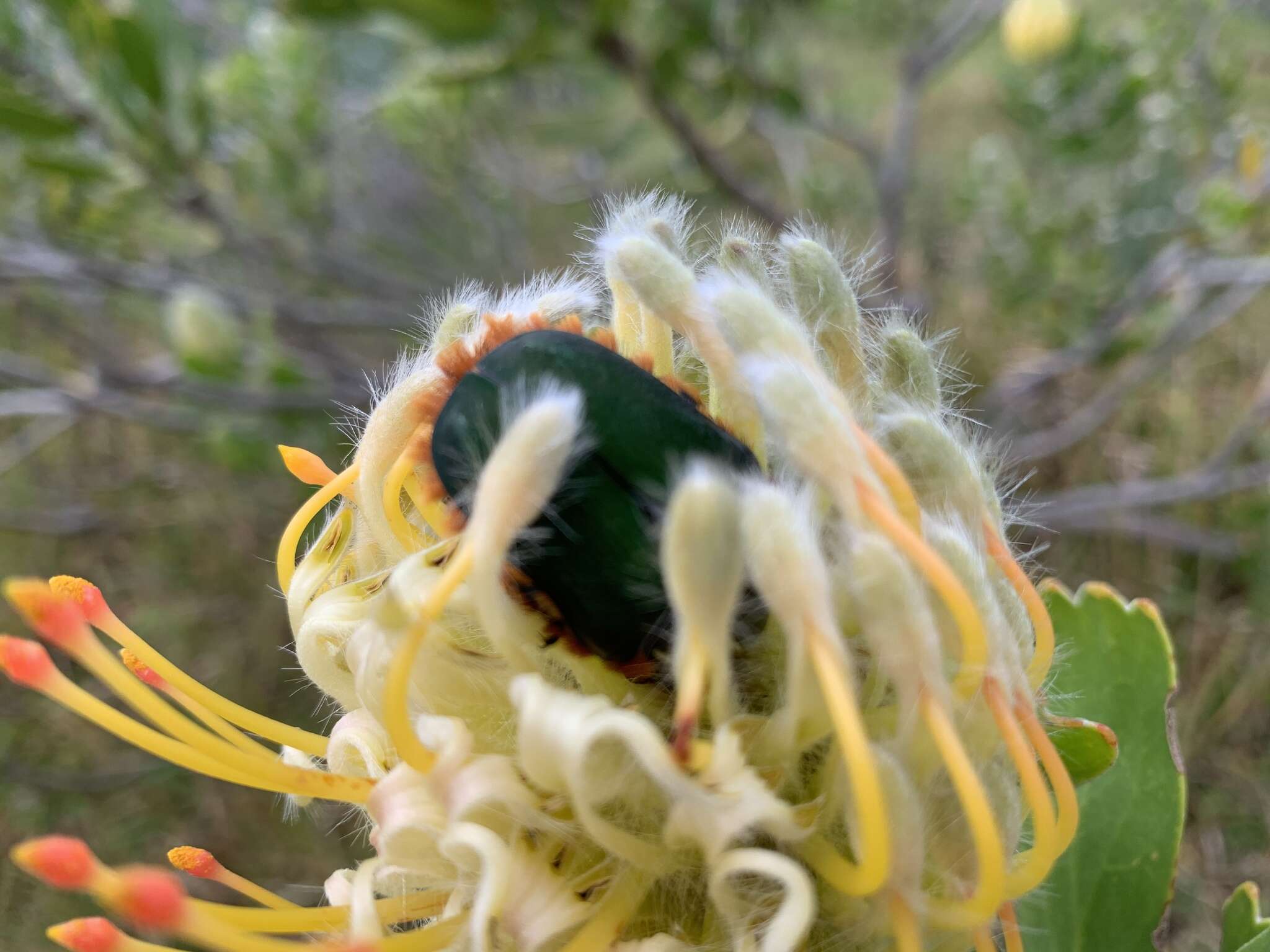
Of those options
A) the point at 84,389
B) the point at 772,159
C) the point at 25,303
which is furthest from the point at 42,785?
the point at 772,159

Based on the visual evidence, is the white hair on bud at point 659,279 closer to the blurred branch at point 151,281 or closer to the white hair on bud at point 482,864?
the white hair on bud at point 482,864

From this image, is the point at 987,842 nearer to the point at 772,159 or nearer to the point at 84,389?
the point at 84,389

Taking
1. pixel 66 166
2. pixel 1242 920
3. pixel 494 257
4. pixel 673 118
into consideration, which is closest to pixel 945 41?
pixel 673 118

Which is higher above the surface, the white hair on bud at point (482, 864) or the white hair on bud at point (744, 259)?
the white hair on bud at point (744, 259)

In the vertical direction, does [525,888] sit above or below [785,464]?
below

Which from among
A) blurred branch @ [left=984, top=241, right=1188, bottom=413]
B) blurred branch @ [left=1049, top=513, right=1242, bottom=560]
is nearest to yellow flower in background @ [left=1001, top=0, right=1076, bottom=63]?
blurred branch @ [left=984, top=241, right=1188, bottom=413]

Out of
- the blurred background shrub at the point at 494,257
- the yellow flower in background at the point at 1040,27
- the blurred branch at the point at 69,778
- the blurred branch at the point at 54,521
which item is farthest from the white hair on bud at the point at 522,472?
the blurred branch at the point at 54,521
